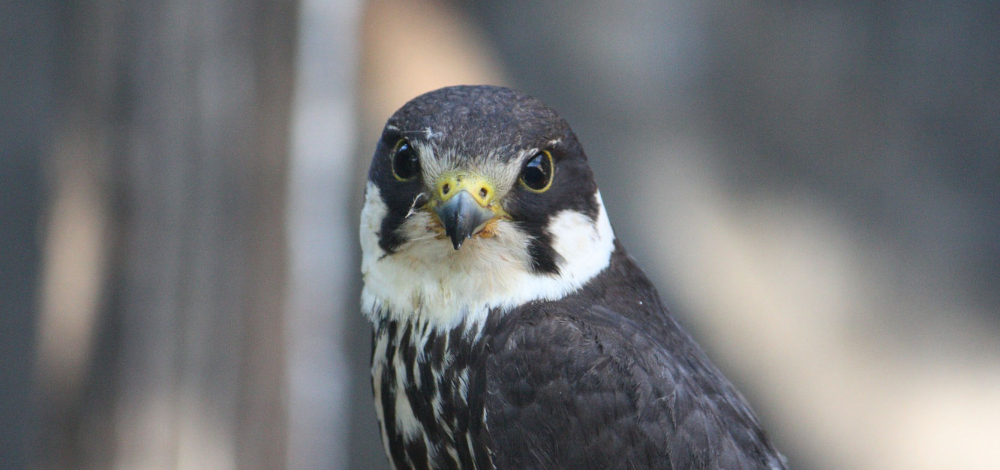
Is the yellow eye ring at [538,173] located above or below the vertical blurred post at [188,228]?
above

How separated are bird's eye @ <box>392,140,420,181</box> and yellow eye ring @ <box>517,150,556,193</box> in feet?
0.66

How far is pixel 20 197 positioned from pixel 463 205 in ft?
8.94

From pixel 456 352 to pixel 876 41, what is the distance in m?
2.51

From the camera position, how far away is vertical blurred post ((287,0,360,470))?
2938 mm

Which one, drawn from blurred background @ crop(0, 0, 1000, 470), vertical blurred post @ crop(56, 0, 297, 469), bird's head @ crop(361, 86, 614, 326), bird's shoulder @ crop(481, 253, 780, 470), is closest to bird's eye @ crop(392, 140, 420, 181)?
bird's head @ crop(361, 86, 614, 326)

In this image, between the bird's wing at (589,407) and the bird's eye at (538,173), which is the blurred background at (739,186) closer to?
the bird's eye at (538,173)

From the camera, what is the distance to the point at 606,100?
11.2 ft

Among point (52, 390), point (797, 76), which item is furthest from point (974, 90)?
point (52, 390)

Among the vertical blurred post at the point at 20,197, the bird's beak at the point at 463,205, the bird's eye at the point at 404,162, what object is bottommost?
the vertical blurred post at the point at 20,197

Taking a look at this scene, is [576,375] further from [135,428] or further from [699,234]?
[699,234]

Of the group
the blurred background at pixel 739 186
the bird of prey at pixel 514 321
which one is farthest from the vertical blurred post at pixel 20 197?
the bird of prey at pixel 514 321

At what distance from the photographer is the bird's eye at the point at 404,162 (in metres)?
1.64

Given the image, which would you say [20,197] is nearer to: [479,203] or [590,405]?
[479,203]

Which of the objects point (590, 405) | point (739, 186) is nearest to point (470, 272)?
point (590, 405)
